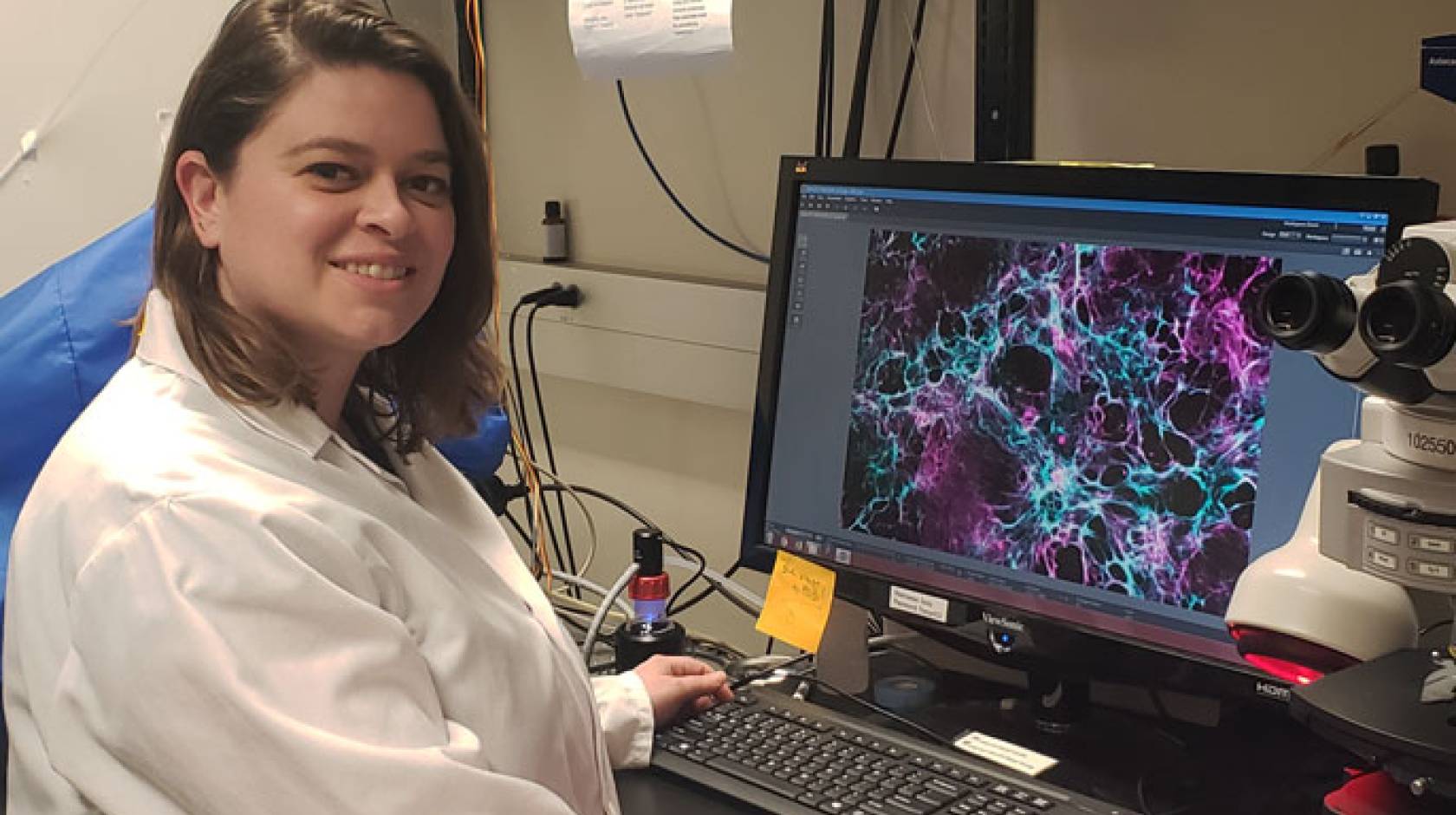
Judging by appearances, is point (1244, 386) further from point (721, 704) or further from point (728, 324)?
point (728, 324)

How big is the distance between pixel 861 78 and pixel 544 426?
0.76m

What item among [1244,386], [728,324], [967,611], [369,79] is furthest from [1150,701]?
[369,79]

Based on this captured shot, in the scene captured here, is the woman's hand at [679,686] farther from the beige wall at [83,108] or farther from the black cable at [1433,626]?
the beige wall at [83,108]

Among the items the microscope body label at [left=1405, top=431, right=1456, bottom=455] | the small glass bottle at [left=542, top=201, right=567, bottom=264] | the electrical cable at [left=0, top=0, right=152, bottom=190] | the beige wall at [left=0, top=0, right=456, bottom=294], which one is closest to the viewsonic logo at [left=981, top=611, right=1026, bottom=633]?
the microscope body label at [left=1405, top=431, right=1456, bottom=455]

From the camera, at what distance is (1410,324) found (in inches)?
29.0

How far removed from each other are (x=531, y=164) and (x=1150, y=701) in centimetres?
123

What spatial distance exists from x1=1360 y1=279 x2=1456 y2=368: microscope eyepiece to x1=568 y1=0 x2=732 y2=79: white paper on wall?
88 cm

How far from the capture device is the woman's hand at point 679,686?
1.30m

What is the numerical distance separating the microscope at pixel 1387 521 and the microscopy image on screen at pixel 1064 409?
0.24 m

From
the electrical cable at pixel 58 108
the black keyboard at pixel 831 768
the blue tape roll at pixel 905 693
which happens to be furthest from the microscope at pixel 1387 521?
the electrical cable at pixel 58 108

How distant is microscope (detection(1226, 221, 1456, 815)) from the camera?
764 mm

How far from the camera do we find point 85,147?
1.74 meters

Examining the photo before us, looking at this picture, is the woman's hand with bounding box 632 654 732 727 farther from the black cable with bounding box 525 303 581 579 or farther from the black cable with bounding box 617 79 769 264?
the black cable with bounding box 525 303 581 579

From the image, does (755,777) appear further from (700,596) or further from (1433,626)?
(700,596)
